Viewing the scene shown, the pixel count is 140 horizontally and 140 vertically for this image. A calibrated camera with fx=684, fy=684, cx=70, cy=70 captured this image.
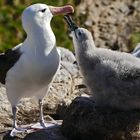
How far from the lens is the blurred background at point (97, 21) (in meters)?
12.5

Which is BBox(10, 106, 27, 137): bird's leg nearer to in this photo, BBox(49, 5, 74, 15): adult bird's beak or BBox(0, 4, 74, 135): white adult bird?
BBox(0, 4, 74, 135): white adult bird

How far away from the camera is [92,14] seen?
13.4m

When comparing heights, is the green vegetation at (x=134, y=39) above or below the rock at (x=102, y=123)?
below

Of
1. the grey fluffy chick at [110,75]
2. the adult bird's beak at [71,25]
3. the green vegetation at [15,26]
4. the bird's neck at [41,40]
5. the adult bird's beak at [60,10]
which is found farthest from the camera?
the green vegetation at [15,26]

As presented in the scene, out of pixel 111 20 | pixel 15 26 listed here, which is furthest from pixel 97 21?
pixel 15 26

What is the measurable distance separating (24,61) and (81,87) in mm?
1716

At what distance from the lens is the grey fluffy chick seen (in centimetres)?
580

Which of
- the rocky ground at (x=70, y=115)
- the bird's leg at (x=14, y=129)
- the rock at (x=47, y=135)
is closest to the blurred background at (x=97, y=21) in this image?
the rocky ground at (x=70, y=115)

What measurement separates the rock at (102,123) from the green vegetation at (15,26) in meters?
5.94

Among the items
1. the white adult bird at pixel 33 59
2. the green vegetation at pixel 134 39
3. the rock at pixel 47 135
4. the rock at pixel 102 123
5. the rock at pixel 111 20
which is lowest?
the green vegetation at pixel 134 39

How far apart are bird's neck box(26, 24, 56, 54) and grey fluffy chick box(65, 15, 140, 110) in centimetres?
45

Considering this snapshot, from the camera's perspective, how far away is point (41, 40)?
21.4ft

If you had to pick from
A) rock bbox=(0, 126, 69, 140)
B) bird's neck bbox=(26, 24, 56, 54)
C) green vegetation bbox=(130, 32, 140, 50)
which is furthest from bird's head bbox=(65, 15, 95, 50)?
green vegetation bbox=(130, 32, 140, 50)

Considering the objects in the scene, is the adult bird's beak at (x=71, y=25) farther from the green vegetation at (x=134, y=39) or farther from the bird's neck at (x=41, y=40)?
the green vegetation at (x=134, y=39)
